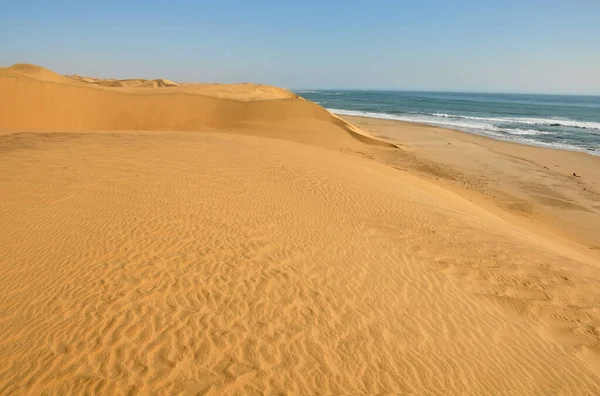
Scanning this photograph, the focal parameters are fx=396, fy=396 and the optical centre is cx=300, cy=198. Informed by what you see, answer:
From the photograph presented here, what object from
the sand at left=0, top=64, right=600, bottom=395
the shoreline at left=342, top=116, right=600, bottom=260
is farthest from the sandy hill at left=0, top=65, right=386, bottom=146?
the sand at left=0, top=64, right=600, bottom=395

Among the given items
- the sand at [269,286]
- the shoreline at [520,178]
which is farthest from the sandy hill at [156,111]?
the sand at [269,286]

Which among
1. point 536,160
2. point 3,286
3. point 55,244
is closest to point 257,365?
point 3,286

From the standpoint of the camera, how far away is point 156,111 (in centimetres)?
2833

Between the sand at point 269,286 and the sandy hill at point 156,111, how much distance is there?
13.3 m

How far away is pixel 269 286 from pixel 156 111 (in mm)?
25060

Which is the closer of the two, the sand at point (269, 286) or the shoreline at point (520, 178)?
the sand at point (269, 286)

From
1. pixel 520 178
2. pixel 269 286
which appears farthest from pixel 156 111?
pixel 269 286

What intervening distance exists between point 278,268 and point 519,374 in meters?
3.96

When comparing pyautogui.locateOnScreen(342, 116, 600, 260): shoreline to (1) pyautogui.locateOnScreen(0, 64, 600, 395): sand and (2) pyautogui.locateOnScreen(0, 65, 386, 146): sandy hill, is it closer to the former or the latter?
(1) pyautogui.locateOnScreen(0, 64, 600, 395): sand

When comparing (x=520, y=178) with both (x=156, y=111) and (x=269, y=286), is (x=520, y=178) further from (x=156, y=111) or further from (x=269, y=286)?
(x=156, y=111)

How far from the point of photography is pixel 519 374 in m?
5.20

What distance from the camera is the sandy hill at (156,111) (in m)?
24.0

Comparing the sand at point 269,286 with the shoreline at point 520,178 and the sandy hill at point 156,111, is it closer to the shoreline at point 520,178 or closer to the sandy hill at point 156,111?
the shoreline at point 520,178

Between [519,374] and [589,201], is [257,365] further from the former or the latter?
[589,201]
